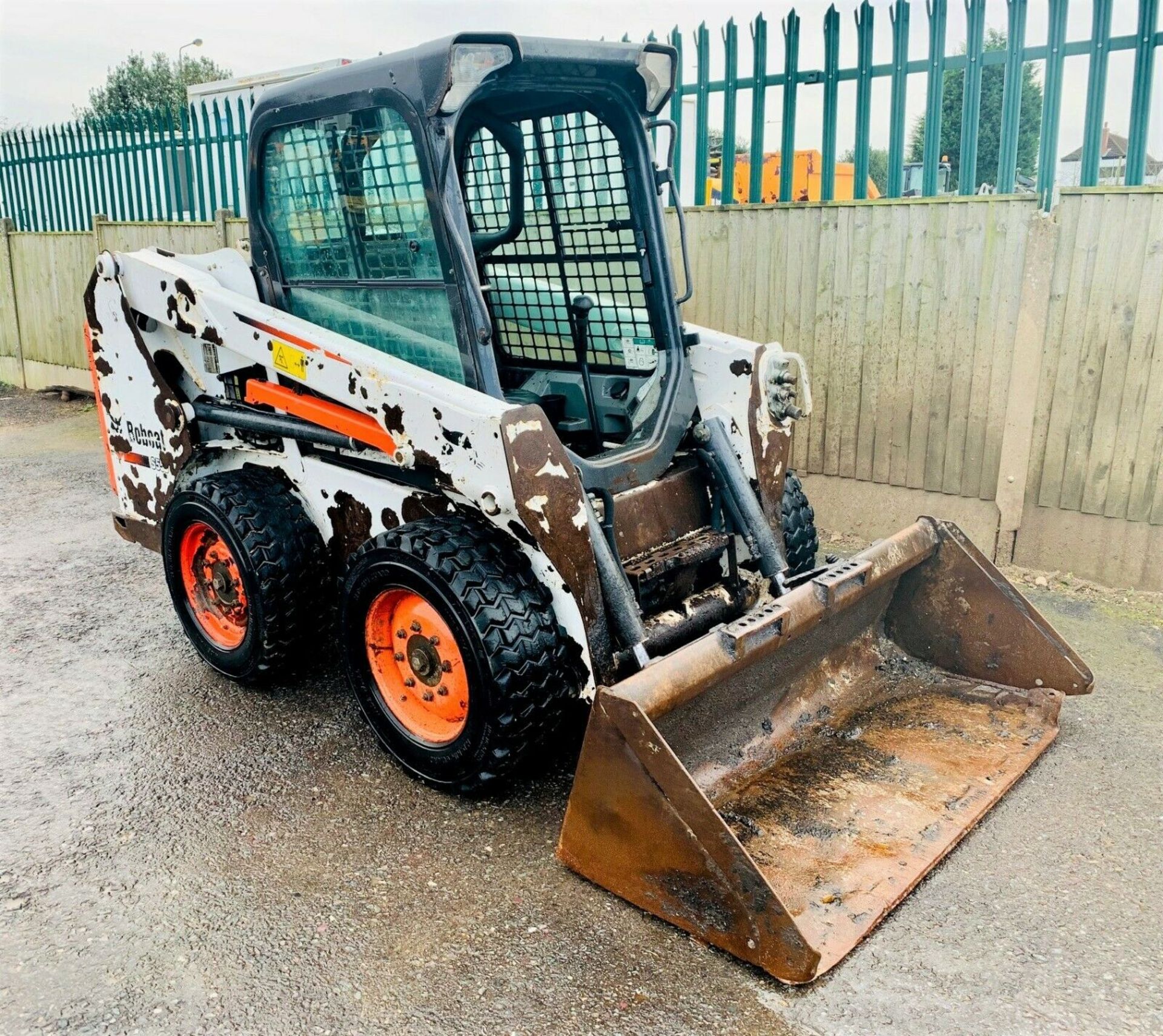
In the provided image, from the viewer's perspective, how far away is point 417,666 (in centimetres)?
334

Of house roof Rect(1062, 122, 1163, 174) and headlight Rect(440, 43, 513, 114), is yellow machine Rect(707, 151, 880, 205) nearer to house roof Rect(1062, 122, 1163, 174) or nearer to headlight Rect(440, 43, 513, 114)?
house roof Rect(1062, 122, 1163, 174)

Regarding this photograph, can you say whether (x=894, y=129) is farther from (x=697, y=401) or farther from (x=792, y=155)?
(x=697, y=401)

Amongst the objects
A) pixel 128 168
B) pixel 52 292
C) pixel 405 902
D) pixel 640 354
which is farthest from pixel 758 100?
pixel 52 292

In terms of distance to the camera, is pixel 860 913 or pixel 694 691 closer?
pixel 860 913

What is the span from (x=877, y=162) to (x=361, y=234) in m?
4.23

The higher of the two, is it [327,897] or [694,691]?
[694,691]

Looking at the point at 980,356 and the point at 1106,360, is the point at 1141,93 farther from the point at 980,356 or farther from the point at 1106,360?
the point at 980,356

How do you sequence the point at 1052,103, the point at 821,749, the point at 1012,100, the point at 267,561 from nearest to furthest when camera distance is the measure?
the point at 821,749, the point at 267,561, the point at 1052,103, the point at 1012,100

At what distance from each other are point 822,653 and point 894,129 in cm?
315

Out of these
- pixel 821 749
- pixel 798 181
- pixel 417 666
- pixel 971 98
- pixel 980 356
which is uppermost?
pixel 971 98

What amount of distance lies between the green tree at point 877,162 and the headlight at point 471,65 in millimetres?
2986

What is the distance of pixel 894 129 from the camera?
Result: 5355 mm

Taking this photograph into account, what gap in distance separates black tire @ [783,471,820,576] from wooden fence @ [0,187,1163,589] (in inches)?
63.8

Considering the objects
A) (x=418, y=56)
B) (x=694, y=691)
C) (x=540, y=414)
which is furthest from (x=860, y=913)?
(x=418, y=56)
